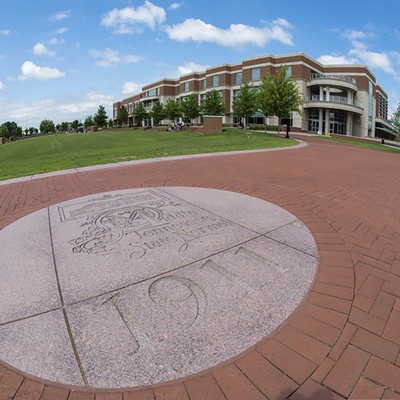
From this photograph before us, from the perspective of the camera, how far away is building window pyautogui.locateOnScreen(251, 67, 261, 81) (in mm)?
53466

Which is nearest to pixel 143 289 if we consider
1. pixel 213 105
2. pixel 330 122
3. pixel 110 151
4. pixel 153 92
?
pixel 110 151

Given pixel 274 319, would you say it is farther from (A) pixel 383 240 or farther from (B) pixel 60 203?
(B) pixel 60 203

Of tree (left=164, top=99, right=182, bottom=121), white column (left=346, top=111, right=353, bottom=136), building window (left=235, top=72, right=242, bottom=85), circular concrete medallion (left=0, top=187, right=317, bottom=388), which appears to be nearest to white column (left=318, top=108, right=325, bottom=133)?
white column (left=346, top=111, right=353, bottom=136)

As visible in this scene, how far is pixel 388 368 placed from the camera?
73.1 inches

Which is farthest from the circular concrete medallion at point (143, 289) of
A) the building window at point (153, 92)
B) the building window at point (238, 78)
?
the building window at point (153, 92)

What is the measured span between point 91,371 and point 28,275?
1.52 m

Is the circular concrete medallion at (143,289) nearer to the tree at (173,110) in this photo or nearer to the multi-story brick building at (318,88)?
the multi-story brick building at (318,88)

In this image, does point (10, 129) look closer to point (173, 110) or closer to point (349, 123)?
point (173, 110)

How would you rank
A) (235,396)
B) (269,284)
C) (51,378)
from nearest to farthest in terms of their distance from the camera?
(235,396) < (51,378) < (269,284)

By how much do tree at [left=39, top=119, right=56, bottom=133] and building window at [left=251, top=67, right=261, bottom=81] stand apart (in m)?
105

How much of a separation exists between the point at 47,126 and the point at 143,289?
151252mm

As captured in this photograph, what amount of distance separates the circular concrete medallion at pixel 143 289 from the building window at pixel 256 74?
180 ft

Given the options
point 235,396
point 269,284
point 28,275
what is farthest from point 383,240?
point 28,275

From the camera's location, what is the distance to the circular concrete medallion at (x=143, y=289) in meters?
1.94
